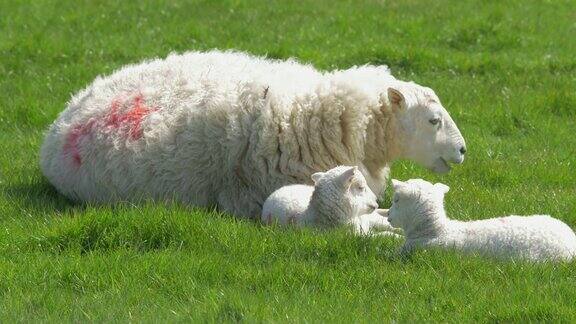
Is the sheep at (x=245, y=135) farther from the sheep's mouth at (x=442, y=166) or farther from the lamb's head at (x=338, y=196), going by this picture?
the lamb's head at (x=338, y=196)

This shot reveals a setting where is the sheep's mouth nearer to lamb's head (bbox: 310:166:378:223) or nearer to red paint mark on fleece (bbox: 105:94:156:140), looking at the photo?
lamb's head (bbox: 310:166:378:223)

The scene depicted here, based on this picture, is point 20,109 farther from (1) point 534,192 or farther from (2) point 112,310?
(2) point 112,310

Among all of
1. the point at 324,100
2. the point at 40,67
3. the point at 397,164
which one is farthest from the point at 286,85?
the point at 40,67

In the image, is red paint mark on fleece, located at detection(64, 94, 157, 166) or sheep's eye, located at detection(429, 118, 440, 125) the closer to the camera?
sheep's eye, located at detection(429, 118, 440, 125)

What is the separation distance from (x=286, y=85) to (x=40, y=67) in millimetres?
5991

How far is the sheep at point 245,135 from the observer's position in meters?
8.66

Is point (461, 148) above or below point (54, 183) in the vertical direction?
above

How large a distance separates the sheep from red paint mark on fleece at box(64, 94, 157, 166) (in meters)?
0.01

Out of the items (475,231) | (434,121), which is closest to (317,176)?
(475,231)

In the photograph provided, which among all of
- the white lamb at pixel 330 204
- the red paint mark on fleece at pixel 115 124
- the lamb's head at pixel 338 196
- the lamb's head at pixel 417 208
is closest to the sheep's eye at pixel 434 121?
the white lamb at pixel 330 204

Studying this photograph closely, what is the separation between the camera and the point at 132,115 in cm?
901

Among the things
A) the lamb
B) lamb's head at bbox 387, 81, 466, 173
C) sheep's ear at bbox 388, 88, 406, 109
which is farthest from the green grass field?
sheep's ear at bbox 388, 88, 406, 109

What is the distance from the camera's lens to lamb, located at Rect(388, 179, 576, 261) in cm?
699

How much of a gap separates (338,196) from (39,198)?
2623mm
